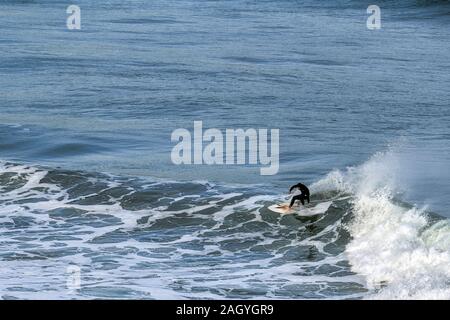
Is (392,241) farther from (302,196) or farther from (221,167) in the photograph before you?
(221,167)

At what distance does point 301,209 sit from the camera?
2414cm

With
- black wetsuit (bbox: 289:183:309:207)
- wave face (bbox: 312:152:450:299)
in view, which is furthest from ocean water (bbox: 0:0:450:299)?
black wetsuit (bbox: 289:183:309:207)

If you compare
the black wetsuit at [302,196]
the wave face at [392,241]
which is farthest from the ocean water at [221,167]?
the black wetsuit at [302,196]

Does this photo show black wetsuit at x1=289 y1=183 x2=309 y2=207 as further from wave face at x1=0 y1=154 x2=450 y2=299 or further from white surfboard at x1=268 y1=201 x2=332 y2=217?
wave face at x1=0 y1=154 x2=450 y2=299

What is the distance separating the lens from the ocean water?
1958 cm

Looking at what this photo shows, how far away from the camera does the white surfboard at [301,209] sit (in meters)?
23.9

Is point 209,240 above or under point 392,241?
under

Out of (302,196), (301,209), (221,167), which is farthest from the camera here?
(221,167)

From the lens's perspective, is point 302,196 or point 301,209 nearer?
point 302,196

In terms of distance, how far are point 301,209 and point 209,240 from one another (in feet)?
8.73

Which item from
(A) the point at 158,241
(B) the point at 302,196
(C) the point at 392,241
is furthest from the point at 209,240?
(C) the point at 392,241

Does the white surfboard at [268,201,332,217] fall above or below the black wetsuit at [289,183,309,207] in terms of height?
below

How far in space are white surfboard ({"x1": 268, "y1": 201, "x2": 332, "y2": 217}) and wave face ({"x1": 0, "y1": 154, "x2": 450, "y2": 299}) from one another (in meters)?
0.16
